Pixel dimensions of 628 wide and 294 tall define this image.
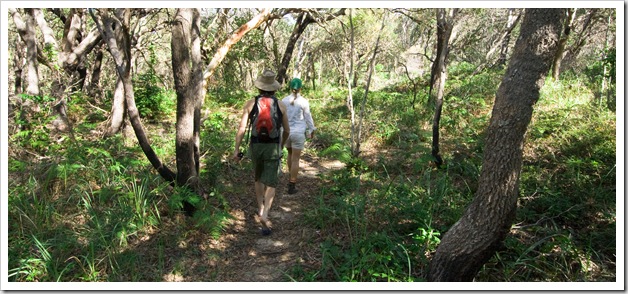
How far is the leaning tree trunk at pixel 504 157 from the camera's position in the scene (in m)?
2.92

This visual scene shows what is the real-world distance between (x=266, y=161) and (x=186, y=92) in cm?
125

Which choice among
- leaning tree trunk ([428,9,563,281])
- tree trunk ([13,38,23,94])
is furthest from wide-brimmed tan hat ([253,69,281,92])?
tree trunk ([13,38,23,94])

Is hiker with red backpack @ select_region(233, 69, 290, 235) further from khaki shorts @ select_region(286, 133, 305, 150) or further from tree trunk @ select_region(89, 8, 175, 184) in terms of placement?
tree trunk @ select_region(89, 8, 175, 184)

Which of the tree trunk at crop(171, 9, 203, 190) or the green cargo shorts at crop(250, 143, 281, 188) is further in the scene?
the green cargo shorts at crop(250, 143, 281, 188)

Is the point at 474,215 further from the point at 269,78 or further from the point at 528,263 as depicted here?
the point at 269,78

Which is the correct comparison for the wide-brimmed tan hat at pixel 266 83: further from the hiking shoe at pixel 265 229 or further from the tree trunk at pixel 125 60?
the hiking shoe at pixel 265 229

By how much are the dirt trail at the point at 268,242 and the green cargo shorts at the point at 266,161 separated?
648 millimetres

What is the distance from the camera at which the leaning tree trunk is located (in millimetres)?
2922

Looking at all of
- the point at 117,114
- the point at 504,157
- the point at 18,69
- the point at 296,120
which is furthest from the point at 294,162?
the point at 18,69

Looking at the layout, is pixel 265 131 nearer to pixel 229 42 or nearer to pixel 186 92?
pixel 186 92

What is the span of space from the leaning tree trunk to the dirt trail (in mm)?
1445

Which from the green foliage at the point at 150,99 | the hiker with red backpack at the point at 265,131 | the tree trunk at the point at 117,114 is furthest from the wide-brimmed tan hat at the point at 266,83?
the green foliage at the point at 150,99

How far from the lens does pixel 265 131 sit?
440 centimetres

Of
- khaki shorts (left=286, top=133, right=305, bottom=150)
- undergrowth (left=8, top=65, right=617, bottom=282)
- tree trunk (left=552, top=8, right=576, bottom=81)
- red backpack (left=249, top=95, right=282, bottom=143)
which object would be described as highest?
tree trunk (left=552, top=8, right=576, bottom=81)
